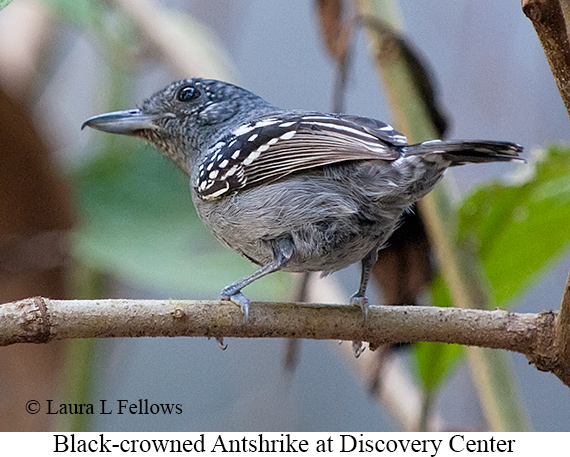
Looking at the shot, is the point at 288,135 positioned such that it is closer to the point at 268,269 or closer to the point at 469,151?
the point at 268,269

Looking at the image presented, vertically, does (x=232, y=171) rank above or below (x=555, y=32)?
above

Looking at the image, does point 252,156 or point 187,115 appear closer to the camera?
point 252,156

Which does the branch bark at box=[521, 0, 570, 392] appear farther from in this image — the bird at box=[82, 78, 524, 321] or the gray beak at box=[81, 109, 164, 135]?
the gray beak at box=[81, 109, 164, 135]

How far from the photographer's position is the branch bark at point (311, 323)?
1.62 meters

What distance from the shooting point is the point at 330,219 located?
2119 mm

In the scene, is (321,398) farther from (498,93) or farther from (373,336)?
(373,336)

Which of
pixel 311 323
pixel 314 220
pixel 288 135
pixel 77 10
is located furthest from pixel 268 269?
pixel 77 10

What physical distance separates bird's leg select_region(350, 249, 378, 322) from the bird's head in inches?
30.6

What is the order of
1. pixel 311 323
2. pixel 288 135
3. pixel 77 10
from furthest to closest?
pixel 77 10 < pixel 288 135 < pixel 311 323

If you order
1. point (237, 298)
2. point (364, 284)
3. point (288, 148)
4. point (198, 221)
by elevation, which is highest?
point (198, 221)

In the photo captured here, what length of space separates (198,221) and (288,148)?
176cm

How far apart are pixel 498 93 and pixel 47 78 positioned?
3.44m

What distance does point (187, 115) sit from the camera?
8.90 ft
